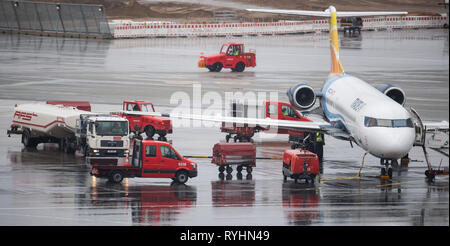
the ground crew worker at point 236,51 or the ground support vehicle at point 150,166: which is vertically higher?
the ground crew worker at point 236,51

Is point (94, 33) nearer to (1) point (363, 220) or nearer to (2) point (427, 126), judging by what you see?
(2) point (427, 126)

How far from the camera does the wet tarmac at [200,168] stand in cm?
2570

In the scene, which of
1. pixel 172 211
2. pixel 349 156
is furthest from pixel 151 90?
pixel 172 211

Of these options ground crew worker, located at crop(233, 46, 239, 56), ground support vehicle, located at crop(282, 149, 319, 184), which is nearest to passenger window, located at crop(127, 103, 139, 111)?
ground support vehicle, located at crop(282, 149, 319, 184)

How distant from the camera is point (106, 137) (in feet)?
111

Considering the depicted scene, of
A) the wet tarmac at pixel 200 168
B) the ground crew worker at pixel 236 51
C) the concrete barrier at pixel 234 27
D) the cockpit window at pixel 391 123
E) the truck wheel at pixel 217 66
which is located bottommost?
the wet tarmac at pixel 200 168

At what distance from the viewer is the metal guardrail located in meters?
101

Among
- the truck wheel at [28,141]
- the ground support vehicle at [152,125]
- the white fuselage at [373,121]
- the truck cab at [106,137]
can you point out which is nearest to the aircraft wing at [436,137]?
the white fuselage at [373,121]

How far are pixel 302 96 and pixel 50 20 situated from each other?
70421 millimetres

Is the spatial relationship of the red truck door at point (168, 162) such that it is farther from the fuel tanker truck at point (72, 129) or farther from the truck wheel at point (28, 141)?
the truck wheel at point (28, 141)

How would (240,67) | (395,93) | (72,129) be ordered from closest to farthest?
(72,129) < (395,93) < (240,67)

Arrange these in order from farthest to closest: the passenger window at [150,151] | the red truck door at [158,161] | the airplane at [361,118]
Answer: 1. the passenger window at [150,151]
2. the red truck door at [158,161]
3. the airplane at [361,118]

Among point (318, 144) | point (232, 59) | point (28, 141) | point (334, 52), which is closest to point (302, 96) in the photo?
point (318, 144)

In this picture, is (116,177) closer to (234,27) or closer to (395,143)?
(395,143)
